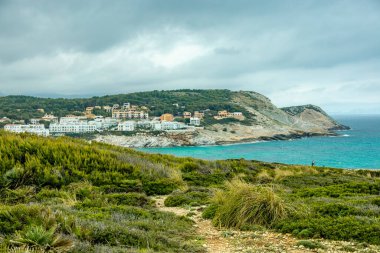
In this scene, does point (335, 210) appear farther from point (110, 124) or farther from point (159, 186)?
point (110, 124)

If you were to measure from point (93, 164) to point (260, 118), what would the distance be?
135 m

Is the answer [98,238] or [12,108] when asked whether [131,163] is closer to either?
[98,238]

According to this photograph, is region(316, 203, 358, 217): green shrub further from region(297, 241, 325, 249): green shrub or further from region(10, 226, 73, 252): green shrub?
region(10, 226, 73, 252): green shrub

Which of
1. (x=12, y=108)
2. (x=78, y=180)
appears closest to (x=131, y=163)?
(x=78, y=180)

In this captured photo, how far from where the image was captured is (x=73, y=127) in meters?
118

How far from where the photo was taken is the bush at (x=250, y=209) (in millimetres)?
8359

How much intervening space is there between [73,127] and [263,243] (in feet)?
388

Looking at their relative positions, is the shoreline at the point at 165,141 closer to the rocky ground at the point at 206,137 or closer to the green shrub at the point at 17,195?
the rocky ground at the point at 206,137

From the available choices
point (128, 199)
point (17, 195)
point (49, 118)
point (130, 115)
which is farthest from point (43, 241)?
point (130, 115)

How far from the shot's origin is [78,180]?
14180 millimetres

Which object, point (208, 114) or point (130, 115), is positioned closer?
point (130, 115)

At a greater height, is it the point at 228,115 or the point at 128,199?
the point at 228,115

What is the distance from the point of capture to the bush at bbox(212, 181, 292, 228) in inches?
329

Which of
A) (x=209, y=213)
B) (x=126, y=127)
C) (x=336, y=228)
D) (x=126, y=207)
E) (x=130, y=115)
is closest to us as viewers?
(x=336, y=228)
